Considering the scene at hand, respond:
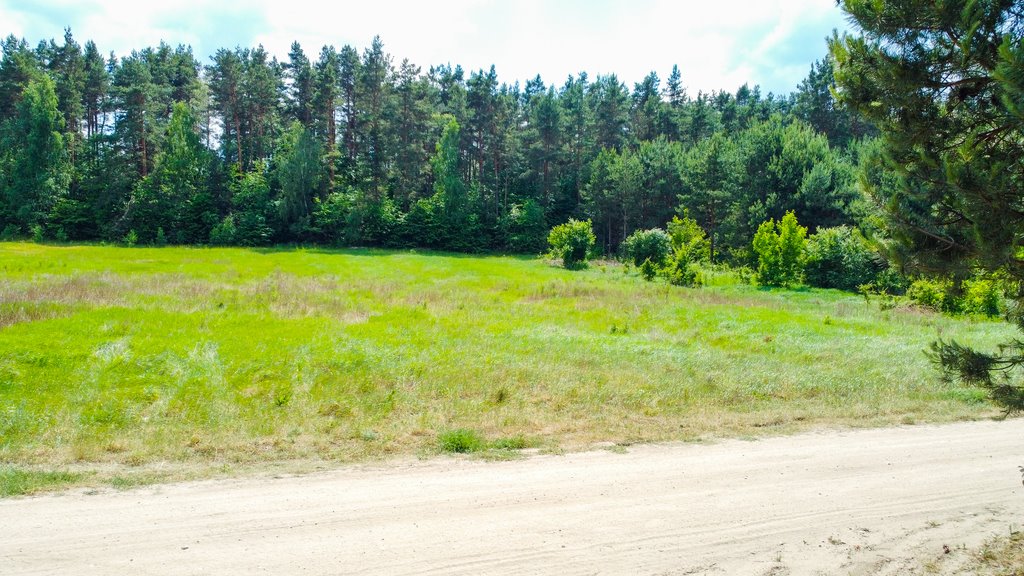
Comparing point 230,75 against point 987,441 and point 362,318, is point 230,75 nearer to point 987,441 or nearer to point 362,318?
point 362,318

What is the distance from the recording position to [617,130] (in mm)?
84562

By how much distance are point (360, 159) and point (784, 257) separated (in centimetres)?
5147

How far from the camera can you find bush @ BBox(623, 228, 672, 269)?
44.3 m

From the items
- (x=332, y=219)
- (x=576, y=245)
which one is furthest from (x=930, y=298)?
(x=332, y=219)

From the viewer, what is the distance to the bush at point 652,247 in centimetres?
4431

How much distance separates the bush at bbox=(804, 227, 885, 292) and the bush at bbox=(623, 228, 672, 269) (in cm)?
983

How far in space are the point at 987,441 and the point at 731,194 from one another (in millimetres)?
53368

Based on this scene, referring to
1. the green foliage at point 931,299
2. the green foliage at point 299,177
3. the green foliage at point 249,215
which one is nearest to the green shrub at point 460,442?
the green foliage at point 931,299

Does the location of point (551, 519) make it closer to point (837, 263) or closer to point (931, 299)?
point (931, 299)

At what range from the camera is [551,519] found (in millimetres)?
6582

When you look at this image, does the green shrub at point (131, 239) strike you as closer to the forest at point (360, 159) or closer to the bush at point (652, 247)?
the forest at point (360, 159)

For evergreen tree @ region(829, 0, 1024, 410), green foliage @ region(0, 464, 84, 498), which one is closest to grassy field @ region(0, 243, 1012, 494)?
green foliage @ region(0, 464, 84, 498)

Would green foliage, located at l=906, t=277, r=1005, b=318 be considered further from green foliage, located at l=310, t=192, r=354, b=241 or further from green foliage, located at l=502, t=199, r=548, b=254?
green foliage, located at l=310, t=192, r=354, b=241

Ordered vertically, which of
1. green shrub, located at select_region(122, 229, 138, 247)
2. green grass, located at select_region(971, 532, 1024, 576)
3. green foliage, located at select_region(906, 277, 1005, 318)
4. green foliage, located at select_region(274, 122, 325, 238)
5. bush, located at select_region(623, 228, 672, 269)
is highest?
green foliage, located at select_region(274, 122, 325, 238)
